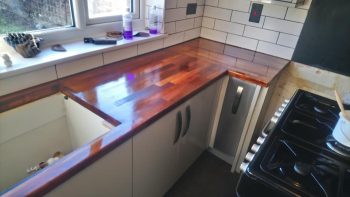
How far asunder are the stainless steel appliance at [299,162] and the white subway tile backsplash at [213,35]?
1.10 meters

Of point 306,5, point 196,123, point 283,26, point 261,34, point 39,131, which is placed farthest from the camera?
point 261,34

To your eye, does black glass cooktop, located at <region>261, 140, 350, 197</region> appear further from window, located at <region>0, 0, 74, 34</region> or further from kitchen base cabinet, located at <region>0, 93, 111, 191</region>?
window, located at <region>0, 0, 74, 34</region>

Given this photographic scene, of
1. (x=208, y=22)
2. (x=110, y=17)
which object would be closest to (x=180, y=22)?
(x=208, y=22)

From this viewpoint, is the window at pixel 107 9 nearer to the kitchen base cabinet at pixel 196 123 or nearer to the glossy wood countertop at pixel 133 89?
the glossy wood countertop at pixel 133 89

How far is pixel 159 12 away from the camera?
1.56 meters

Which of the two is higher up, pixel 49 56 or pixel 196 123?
pixel 49 56

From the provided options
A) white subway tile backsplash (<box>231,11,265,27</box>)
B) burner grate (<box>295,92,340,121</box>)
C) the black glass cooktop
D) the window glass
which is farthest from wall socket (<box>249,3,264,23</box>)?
the black glass cooktop

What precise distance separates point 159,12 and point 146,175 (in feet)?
3.51

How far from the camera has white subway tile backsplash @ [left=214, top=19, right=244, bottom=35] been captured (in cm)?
183

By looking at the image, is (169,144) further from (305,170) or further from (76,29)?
(76,29)

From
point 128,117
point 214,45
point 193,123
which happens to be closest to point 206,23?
point 214,45

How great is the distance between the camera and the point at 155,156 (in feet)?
3.54

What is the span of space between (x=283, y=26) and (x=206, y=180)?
49.0 inches

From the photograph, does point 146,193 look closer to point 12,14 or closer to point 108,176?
point 108,176
